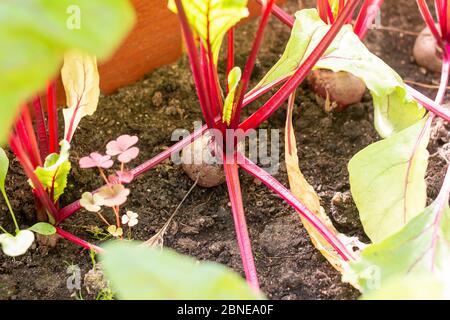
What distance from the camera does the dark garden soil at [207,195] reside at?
1.05 metres

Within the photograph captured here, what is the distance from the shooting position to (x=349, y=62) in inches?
43.0

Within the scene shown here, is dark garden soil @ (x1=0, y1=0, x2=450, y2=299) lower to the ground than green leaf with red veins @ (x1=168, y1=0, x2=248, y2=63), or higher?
lower

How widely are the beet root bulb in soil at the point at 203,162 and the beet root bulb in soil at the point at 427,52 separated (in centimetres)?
55

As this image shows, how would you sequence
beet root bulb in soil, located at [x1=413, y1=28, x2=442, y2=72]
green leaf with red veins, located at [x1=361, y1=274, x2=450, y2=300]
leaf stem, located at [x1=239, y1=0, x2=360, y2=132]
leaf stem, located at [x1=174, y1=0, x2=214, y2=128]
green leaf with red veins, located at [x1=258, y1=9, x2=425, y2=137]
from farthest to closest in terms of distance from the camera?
beet root bulb in soil, located at [x1=413, y1=28, x2=442, y2=72], green leaf with red veins, located at [x1=258, y1=9, x2=425, y2=137], leaf stem, located at [x1=239, y1=0, x2=360, y2=132], leaf stem, located at [x1=174, y1=0, x2=214, y2=128], green leaf with red veins, located at [x1=361, y1=274, x2=450, y2=300]

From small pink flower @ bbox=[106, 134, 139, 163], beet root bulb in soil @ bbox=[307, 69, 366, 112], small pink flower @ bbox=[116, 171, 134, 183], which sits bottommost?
small pink flower @ bbox=[116, 171, 134, 183]

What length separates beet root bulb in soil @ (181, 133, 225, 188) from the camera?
3.78 feet

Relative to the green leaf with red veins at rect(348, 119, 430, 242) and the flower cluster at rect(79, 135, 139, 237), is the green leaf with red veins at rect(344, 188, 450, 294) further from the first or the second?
the flower cluster at rect(79, 135, 139, 237)

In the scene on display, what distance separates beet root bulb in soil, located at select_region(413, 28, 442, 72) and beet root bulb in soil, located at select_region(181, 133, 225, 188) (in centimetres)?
55

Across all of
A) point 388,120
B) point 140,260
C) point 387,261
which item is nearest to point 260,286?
point 387,261

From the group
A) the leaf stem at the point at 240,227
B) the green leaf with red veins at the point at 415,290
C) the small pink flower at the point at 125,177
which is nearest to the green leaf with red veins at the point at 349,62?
the leaf stem at the point at 240,227

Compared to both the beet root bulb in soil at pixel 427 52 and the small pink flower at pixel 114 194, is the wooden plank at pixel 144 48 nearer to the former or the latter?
the small pink flower at pixel 114 194

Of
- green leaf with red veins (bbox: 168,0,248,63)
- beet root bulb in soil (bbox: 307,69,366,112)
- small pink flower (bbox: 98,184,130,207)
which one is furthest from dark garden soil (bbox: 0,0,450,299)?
green leaf with red veins (bbox: 168,0,248,63)

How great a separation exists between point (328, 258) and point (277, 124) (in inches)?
14.0

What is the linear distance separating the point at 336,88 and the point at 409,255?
0.48 m
